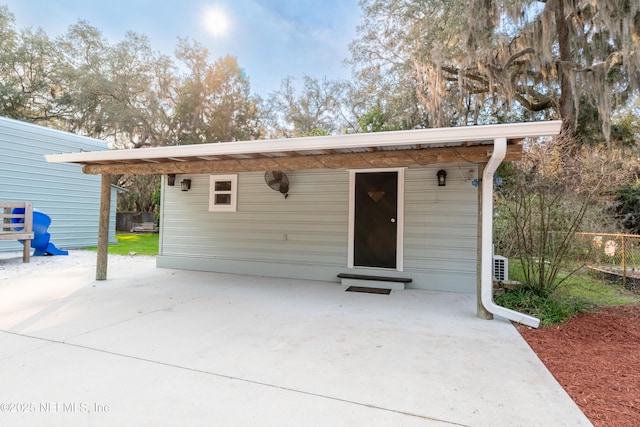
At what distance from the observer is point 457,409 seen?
2.11 metres

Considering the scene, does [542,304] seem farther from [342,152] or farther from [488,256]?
[342,152]

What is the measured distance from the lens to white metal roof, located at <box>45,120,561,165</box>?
3246mm

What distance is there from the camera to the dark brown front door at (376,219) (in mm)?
5797

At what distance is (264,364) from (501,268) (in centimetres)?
413

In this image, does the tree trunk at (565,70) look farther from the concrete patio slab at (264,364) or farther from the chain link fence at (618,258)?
the concrete patio slab at (264,364)

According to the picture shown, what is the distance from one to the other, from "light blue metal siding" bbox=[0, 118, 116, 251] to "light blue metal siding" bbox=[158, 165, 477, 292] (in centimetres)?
465

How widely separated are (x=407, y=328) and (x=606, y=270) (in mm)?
4422

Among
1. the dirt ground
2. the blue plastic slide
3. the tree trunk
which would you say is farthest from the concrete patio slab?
the tree trunk

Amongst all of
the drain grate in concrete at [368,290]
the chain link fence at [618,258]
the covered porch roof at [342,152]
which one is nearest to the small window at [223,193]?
the covered porch roof at [342,152]

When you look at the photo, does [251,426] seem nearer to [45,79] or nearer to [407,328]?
[407,328]

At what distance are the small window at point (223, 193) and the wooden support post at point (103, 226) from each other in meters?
1.81

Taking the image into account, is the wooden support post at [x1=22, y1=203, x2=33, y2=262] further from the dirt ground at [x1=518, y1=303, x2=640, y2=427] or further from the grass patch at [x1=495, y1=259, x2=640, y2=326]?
the dirt ground at [x1=518, y1=303, x2=640, y2=427]

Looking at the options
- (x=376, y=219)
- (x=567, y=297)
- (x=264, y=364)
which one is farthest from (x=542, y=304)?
(x=264, y=364)

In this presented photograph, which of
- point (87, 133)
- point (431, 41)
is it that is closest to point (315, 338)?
point (431, 41)
